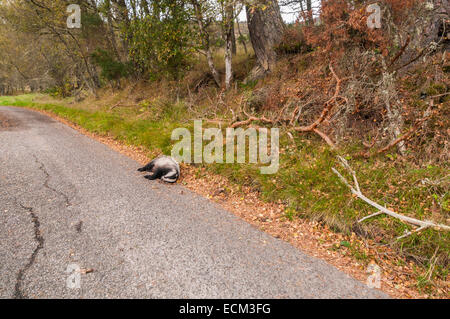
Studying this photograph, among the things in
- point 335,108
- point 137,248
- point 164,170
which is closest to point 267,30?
point 335,108

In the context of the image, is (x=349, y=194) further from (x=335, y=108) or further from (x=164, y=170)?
(x=164, y=170)

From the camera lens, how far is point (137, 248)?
2.87 meters

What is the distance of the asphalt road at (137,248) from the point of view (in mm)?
2350

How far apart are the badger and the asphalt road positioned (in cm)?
19

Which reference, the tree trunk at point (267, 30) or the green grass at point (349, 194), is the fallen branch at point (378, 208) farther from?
the tree trunk at point (267, 30)

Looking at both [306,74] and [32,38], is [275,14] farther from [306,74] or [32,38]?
[32,38]

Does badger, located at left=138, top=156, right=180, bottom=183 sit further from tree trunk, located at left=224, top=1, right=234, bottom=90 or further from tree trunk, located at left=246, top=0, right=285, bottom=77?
tree trunk, located at left=246, top=0, right=285, bottom=77

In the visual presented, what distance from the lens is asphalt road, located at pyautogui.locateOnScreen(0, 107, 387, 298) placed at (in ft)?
7.71

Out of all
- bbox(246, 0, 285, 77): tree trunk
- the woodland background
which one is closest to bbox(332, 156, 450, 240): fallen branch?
the woodland background

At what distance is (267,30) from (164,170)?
19.8ft

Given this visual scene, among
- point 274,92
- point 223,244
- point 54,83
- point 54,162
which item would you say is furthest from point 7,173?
point 54,83

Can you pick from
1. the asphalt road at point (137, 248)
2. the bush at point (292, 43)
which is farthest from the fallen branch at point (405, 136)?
the bush at point (292, 43)

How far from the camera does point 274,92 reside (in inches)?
255
